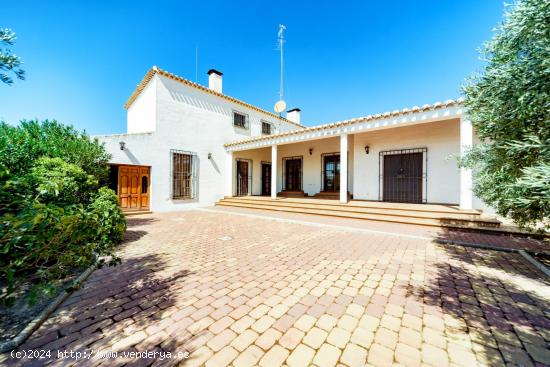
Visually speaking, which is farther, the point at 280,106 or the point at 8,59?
the point at 280,106

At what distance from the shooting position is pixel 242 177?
13766 millimetres

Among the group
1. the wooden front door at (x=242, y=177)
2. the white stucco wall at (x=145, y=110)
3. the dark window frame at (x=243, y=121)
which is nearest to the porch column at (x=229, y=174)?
the wooden front door at (x=242, y=177)

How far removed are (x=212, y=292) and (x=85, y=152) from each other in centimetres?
531

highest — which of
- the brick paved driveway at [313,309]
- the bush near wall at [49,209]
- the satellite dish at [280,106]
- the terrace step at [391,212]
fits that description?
the satellite dish at [280,106]

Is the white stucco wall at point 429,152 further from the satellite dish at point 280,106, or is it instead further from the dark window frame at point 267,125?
the satellite dish at point 280,106

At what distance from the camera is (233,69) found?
13.0m

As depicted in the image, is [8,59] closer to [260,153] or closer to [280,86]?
[260,153]

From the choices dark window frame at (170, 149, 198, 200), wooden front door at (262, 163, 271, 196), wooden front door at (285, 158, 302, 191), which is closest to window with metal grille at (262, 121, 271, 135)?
wooden front door at (262, 163, 271, 196)

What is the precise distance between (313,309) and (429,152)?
8.63 metres

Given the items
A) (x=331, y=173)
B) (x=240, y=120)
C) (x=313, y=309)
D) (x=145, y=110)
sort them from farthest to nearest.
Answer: (x=240, y=120)
(x=331, y=173)
(x=145, y=110)
(x=313, y=309)

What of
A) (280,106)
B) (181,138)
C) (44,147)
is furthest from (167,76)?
(280,106)

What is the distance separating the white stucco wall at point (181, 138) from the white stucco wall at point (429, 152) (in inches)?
299

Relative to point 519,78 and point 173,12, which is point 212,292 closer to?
point 519,78

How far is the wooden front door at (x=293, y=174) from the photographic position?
44.5 ft
